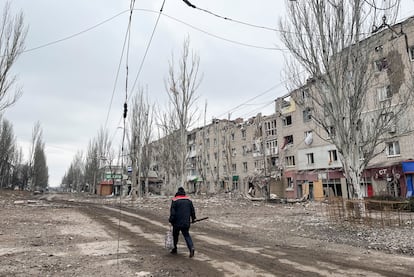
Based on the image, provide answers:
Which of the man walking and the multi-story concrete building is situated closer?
the man walking

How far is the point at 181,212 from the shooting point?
7.39 meters

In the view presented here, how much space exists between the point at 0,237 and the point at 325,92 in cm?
1332

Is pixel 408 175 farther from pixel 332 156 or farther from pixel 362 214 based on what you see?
pixel 362 214

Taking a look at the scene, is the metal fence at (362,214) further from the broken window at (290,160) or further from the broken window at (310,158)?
the broken window at (290,160)

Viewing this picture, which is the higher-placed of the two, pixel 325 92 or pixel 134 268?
pixel 325 92

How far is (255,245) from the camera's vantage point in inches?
348

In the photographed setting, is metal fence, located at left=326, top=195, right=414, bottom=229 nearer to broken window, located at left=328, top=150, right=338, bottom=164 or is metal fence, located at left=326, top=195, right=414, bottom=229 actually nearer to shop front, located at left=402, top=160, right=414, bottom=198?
shop front, located at left=402, top=160, right=414, bottom=198

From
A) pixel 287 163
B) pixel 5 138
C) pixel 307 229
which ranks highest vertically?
pixel 5 138

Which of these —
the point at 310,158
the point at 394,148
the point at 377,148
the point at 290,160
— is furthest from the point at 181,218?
the point at 290,160

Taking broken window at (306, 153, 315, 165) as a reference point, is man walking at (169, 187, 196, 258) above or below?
below

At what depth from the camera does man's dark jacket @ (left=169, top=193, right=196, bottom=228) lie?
7328mm

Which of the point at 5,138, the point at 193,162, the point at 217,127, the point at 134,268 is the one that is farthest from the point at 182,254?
the point at 193,162

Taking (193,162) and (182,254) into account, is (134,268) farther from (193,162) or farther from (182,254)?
(193,162)

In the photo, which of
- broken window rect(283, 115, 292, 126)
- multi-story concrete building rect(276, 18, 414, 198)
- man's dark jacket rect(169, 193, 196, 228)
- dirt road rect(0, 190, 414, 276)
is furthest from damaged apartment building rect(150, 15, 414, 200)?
man's dark jacket rect(169, 193, 196, 228)
